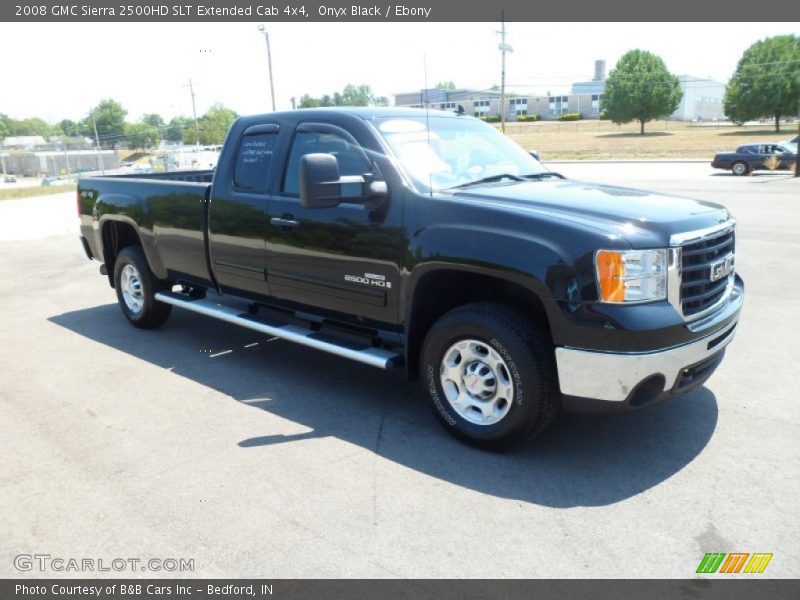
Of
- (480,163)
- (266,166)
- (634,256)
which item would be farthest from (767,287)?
(266,166)

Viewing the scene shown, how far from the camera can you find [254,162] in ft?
17.6

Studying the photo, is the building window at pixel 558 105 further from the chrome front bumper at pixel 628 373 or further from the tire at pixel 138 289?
the chrome front bumper at pixel 628 373

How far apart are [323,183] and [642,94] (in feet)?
286

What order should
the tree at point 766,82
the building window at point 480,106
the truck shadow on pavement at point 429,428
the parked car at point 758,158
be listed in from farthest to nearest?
the tree at point 766,82
the building window at point 480,106
the parked car at point 758,158
the truck shadow on pavement at point 429,428

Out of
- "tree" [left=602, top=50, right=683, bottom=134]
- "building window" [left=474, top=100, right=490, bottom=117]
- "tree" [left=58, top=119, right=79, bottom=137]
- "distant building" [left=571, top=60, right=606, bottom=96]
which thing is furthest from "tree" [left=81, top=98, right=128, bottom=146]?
"building window" [left=474, top=100, right=490, bottom=117]

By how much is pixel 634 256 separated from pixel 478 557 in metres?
1.65

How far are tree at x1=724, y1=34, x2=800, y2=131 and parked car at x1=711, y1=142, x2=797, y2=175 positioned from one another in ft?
166

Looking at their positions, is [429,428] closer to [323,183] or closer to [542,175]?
[323,183]

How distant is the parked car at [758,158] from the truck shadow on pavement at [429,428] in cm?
2739

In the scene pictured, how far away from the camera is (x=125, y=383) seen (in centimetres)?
538

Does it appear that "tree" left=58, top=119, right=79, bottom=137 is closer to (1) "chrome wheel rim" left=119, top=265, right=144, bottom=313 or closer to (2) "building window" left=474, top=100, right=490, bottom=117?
(2) "building window" left=474, top=100, right=490, bottom=117

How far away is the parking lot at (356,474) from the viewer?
3084mm
